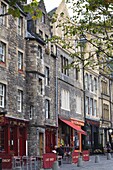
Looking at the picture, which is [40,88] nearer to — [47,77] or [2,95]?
[47,77]

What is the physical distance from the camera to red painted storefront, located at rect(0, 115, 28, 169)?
2756cm

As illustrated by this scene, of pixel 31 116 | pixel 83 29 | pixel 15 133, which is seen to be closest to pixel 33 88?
pixel 31 116

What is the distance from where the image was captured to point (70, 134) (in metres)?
41.5

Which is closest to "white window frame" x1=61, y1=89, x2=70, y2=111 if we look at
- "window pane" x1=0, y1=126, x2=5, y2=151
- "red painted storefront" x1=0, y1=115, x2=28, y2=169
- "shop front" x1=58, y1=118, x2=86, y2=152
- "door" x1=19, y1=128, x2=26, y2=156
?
"shop front" x1=58, y1=118, x2=86, y2=152

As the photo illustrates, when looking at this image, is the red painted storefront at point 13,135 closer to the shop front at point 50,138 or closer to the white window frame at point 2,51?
the white window frame at point 2,51

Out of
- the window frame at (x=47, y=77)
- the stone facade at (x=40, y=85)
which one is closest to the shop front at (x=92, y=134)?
the stone facade at (x=40, y=85)

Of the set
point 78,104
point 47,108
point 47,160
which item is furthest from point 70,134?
point 47,160

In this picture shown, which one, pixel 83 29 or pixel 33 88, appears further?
pixel 33 88

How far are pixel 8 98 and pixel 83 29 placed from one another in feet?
34.8

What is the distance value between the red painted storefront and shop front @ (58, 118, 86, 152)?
323 inches

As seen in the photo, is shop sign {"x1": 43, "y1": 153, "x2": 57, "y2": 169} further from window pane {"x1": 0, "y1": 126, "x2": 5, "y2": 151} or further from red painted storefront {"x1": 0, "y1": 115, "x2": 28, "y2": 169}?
window pane {"x1": 0, "y1": 126, "x2": 5, "y2": 151}

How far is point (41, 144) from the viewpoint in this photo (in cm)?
3297

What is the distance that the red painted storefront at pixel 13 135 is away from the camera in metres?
27.6

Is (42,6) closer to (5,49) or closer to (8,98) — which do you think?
(5,49)
